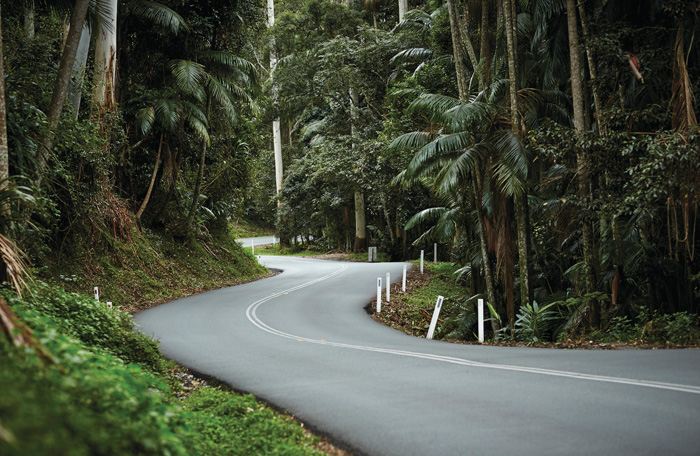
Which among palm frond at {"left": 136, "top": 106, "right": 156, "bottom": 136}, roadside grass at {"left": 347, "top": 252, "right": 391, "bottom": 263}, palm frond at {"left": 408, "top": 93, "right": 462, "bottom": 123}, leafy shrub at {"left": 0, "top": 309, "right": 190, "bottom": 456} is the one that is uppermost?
palm frond at {"left": 136, "top": 106, "right": 156, "bottom": 136}

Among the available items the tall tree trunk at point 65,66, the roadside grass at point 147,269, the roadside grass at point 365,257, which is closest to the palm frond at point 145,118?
the roadside grass at point 147,269

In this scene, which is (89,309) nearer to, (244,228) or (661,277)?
(661,277)

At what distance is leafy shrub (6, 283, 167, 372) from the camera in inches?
330

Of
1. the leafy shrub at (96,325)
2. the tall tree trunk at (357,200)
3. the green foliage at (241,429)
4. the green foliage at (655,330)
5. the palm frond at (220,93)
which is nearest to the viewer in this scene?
the green foliage at (241,429)

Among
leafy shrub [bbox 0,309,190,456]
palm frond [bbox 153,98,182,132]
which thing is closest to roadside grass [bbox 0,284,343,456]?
leafy shrub [bbox 0,309,190,456]

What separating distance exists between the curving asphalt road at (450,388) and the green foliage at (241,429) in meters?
0.40

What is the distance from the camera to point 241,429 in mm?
5984

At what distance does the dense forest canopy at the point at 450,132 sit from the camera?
12078mm

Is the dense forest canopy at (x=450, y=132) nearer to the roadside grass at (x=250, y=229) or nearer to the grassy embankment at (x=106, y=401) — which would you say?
the grassy embankment at (x=106, y=401)

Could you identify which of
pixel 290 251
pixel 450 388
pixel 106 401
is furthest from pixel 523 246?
pixel 290 251

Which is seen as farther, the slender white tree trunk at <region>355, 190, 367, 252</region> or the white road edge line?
the slender white tree trunk at <region>355, 190, 367, 252</region>

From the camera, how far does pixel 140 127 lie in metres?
20.3

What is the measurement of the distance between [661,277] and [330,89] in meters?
22.6

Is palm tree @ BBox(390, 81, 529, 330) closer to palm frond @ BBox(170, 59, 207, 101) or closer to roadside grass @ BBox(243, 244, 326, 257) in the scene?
palm frond @ BBox(170, 59, 207, 101)
